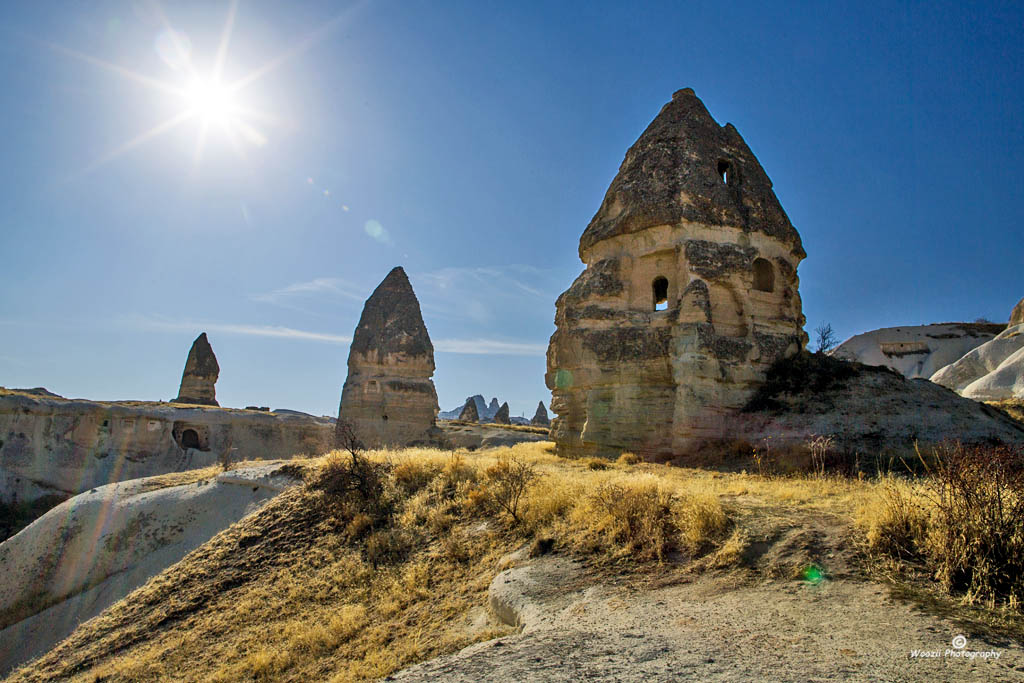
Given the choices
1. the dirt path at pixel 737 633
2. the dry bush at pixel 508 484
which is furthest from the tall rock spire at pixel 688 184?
the dirt path at pixel 737 633

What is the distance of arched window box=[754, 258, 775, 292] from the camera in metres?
12.7

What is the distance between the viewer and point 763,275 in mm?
12867

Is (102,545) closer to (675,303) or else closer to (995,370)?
(675,303)

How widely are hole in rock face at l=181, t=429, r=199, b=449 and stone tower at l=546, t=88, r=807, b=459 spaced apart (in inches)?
592

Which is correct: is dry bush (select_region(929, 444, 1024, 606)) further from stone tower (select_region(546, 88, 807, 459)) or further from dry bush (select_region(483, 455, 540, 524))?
stone tower (select_region(546, 88, 807, 459))

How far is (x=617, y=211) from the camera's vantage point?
43.8 feet

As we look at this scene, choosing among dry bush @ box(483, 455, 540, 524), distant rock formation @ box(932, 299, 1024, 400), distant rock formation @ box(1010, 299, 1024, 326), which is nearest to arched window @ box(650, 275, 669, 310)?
dry bush @ box(483, 455, 540, 524)

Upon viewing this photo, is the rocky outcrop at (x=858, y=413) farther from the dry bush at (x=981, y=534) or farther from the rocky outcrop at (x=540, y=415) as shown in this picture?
the rocky outcrop at (x=540, y=415)

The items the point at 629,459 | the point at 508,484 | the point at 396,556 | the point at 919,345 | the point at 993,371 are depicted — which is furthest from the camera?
the point at 919,345

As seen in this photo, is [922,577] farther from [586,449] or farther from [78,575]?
[78,575]

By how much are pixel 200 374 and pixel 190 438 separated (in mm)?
14169

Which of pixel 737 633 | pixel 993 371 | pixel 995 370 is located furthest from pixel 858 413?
pixel 993 371

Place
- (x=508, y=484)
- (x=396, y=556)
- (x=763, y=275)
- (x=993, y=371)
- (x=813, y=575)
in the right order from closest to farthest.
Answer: (x=813, y=575) → (x=396, y=556) → (x=508, y=484) → (x=763, y=275) → (x=993, y=371)

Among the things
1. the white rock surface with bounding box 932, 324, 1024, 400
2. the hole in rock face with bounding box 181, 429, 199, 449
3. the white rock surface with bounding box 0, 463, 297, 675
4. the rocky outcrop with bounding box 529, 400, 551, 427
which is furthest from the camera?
the rocky outcrop with bounding box 529, 400, 551, 427
